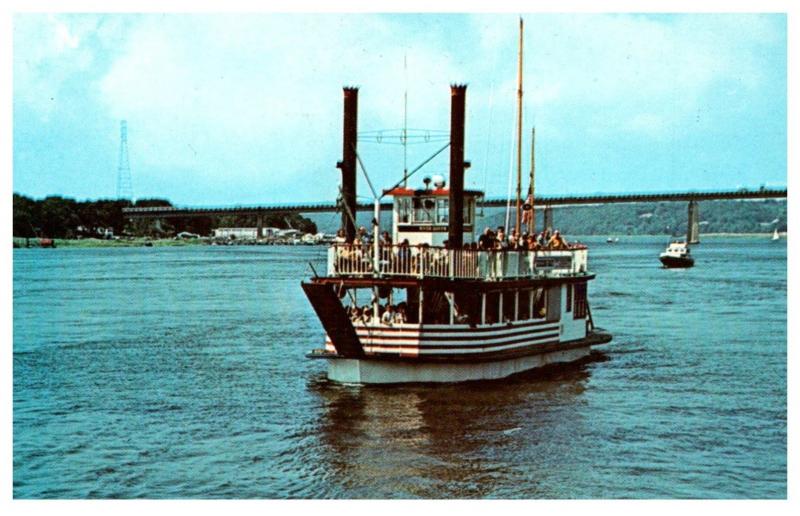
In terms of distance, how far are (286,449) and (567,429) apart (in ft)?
15.4

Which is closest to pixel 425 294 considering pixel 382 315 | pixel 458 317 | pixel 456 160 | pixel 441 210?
pixel 458 317

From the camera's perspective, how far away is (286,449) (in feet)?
58.9

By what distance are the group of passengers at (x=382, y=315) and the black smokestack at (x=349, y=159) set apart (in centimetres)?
141

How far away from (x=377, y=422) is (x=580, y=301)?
7.90 m

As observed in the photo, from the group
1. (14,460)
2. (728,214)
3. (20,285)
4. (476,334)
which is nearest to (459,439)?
(476,334)

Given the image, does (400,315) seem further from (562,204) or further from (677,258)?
(677,258)

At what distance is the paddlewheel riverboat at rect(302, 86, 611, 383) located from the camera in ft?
68.9

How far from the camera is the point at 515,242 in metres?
24.4

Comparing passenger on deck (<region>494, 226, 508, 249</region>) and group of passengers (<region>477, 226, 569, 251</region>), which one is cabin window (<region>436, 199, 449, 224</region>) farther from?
passenger on deck (<region>494, 226, 508, 249</region>)

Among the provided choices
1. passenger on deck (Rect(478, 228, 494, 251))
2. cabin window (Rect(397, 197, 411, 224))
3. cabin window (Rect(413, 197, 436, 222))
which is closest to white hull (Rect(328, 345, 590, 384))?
A: passenger on deck (Rect(478, 228, 494, 251))

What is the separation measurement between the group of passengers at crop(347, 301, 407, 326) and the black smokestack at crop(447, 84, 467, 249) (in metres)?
1.52

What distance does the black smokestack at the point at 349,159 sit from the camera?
73.0 ft

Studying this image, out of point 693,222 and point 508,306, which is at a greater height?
point 693,222

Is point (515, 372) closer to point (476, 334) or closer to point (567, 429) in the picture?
point (476, 334)
